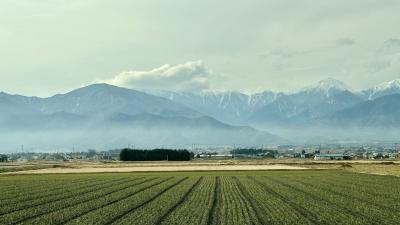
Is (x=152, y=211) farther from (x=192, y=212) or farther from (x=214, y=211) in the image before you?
(x=214, y=211)

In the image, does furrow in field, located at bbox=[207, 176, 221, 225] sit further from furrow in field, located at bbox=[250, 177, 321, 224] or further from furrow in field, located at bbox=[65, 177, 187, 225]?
furrow in field, located at bbox=[65, 177, 187, 225]

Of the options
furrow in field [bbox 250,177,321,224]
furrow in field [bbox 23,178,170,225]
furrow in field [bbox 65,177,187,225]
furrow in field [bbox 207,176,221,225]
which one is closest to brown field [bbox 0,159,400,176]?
furrow in field [bbox 250,177,321,224]

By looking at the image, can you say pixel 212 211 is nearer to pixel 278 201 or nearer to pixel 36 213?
pixel 278 201

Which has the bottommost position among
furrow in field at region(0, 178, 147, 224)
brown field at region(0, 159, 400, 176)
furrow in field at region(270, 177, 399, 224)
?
furrow in field at region(270, 177, 399, 224)

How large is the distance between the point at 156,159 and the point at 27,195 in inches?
6081

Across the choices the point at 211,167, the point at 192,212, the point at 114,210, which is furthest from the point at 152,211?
the point at 211,167

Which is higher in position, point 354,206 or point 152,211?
point 152,211

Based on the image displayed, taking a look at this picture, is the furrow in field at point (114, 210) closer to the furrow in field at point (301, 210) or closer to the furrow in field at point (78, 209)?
the furrow in field at point (78, 209)

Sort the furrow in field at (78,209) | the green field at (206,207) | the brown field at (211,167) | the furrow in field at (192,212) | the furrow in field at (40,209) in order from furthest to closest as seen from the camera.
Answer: the brown field at (211,167) → the furrow in field at (40,209) → the furrow in field at (78,209) → the green field at (206,207) → the furrow in field at (192,212)

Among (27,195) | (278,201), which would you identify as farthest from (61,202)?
(278,201)

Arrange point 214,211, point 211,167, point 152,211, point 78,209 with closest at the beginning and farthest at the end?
1. point 214,211
2. point 152,211
3. point 78,209
4. point 211,167

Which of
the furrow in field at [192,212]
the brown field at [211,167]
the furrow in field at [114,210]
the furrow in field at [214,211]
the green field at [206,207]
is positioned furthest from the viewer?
the brown field at [211,167]

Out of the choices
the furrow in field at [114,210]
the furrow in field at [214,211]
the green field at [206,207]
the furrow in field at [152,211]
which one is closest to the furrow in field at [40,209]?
the green field at [206,207]

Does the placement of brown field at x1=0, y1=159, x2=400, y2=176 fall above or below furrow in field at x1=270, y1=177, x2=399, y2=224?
above
